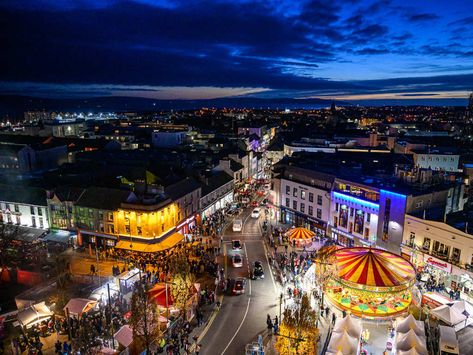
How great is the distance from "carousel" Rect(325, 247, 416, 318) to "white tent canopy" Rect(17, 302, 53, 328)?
19.0 metres

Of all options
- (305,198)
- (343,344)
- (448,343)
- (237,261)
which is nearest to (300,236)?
(305,198)

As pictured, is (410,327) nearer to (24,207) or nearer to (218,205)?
(218,205)

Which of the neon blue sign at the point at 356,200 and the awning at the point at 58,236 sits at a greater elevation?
the neon blue sign at the point at 356,200

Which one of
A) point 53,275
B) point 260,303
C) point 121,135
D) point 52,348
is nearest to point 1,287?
point 53,275

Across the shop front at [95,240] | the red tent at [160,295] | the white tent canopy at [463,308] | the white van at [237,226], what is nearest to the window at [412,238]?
the white tent canopy at [463,308]

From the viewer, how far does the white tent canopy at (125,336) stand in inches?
827

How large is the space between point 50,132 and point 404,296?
104m

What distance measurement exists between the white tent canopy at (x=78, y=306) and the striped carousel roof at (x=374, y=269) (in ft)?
54.8

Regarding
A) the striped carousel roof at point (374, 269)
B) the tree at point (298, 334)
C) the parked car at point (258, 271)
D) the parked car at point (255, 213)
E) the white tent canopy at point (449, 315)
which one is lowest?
the parked car at point (255, 213)

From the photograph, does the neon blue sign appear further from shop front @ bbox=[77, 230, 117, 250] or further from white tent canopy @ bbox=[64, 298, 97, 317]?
white tent canopy @ bbox=[64, 298, 97, 317]

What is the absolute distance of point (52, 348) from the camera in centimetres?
2242

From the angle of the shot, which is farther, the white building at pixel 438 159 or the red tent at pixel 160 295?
the white building at pixel 438 159

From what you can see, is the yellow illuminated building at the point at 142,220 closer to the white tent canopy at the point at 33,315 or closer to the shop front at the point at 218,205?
the shop front at the point at 218,205

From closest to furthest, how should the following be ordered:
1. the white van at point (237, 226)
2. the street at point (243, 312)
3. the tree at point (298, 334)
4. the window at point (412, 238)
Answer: the tree at point (298, 334) < the street at point (243, 312) < the window at point (412, 238) < the white van at point (237, 226)
